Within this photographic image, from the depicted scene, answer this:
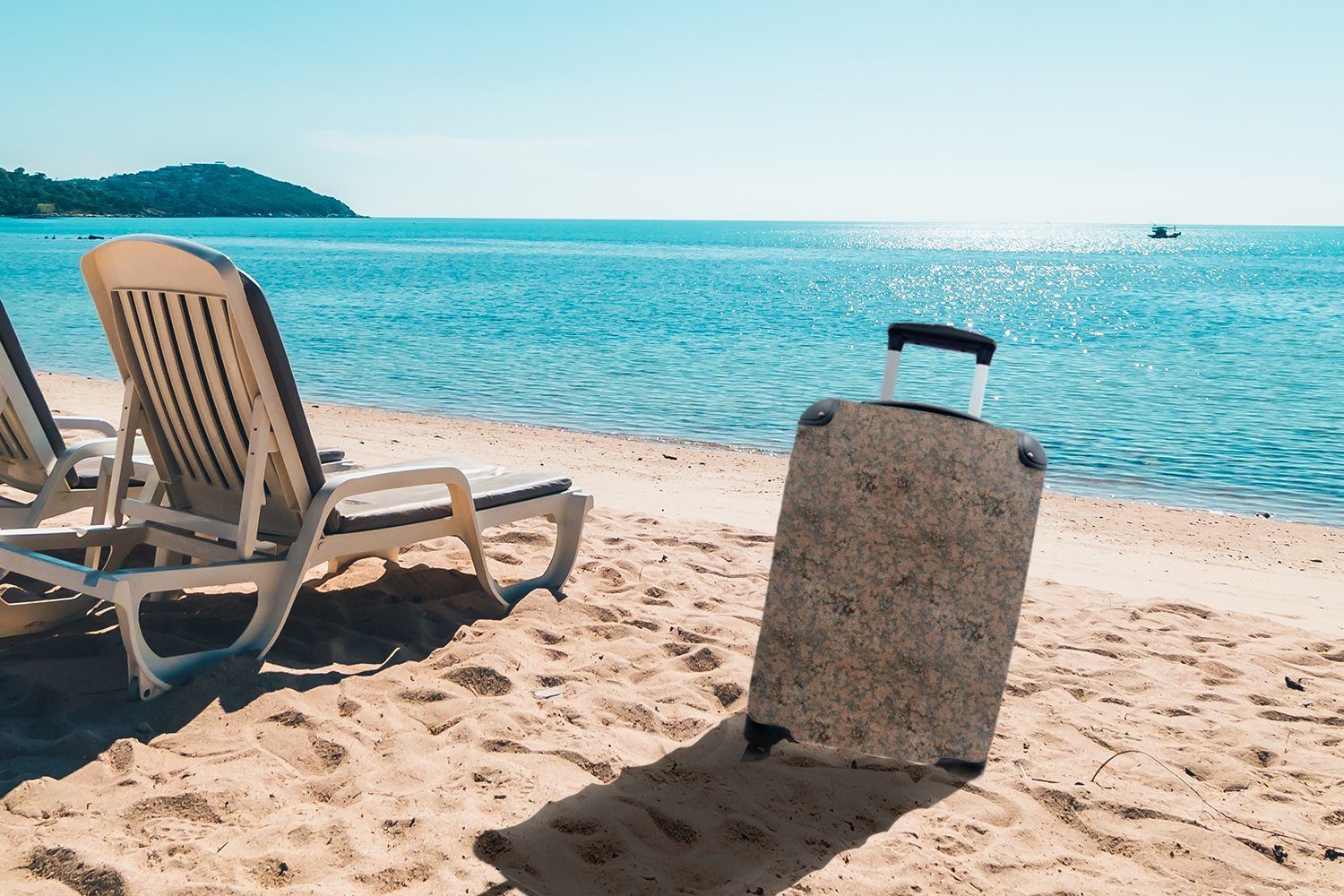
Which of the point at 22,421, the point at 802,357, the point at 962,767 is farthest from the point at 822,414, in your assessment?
the point at 802,357

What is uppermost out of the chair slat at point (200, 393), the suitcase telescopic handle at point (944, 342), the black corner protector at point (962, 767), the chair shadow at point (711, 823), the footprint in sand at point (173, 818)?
the suitcase telescopic handle at point (944, 342)

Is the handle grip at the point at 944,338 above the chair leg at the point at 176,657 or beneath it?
above

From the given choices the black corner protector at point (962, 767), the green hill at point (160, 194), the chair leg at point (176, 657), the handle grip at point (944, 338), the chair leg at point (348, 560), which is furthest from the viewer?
the green hill at point (160, 194)

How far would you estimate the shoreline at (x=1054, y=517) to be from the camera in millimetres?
5832

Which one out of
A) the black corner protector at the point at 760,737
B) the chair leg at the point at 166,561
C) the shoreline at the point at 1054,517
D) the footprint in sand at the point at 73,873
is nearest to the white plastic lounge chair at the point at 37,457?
the chair leg at the point at 166,561

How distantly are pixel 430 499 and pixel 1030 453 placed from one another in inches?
92.8

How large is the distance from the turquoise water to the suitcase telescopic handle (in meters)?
8.28

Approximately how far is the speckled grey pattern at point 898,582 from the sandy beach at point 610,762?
0.23 metres

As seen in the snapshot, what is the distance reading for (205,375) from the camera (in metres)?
3.54

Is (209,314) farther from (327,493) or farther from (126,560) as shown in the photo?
(126,560)

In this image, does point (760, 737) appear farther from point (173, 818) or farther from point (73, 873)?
point (73, 873)

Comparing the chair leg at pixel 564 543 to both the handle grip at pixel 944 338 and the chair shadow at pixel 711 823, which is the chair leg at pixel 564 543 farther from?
the handle grip at pixel 944 338

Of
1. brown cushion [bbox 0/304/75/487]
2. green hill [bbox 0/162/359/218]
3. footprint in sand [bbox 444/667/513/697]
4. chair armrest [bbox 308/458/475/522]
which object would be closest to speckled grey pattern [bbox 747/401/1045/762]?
footprint in sand [bbox 444/667/513/697]

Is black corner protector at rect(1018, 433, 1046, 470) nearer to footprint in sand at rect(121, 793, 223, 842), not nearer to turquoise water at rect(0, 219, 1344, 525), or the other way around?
footprint in sand at rect(121, 793, 223, 842)
